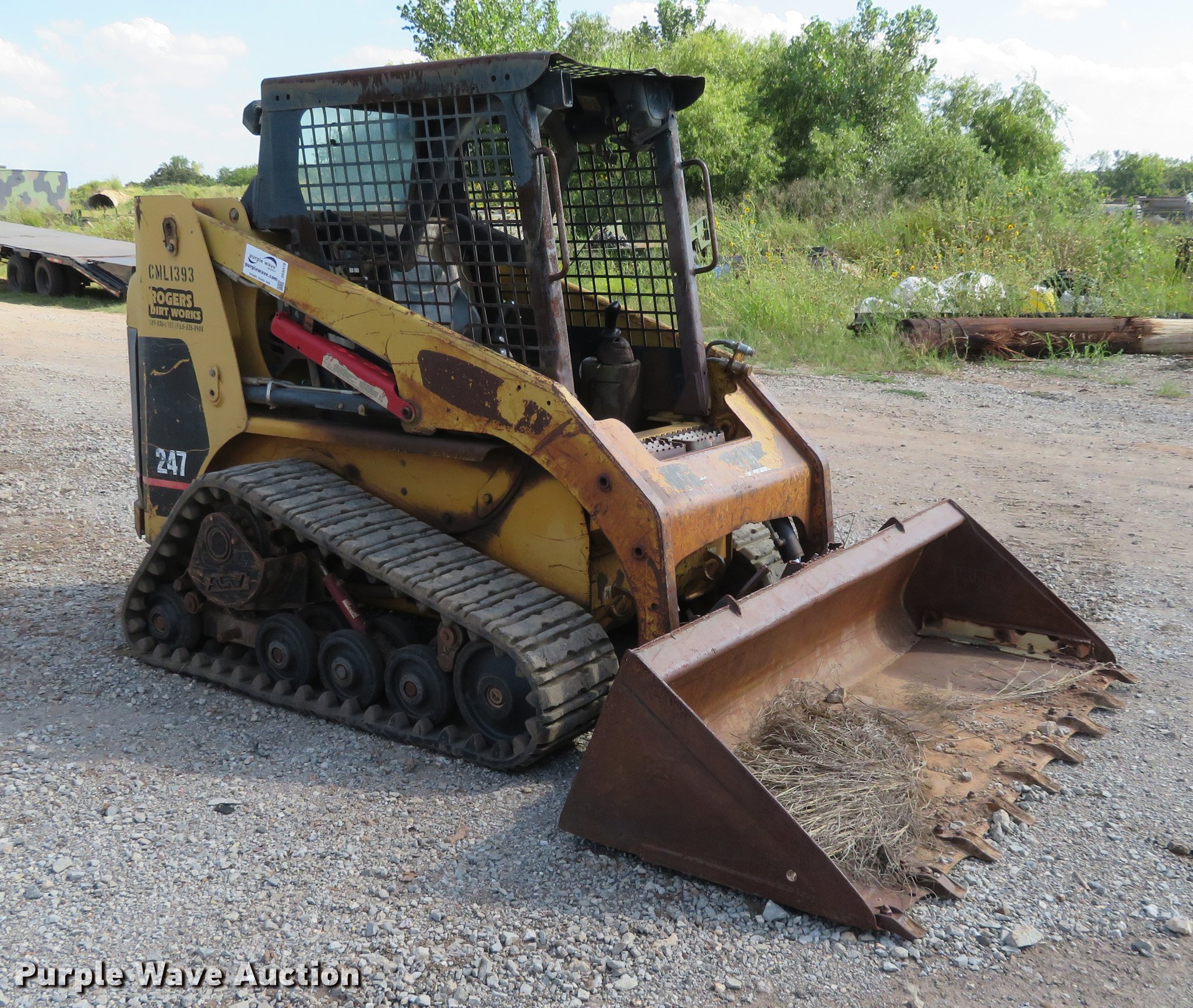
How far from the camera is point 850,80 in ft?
89.6

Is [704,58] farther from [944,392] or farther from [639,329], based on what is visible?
[639,329]

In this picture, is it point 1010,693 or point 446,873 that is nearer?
point 446,873

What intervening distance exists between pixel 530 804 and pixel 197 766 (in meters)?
1.12

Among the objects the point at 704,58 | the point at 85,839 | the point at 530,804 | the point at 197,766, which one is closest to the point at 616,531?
the point at 530,804

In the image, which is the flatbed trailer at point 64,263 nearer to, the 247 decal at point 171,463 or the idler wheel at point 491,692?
the 247 decal at point 171,463

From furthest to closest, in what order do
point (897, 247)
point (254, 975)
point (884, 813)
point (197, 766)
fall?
point (897, 247) → point (197, 766) → point (884, 813) → point (254, 975)

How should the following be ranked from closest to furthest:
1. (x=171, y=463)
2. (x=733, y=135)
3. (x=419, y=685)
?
1. (x=419, y=685)
2. (x=171, y=463)
3. (x=733, y=135)

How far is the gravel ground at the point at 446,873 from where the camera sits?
253 cm

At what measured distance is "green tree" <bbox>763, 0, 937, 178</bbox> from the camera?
26750 millimetres

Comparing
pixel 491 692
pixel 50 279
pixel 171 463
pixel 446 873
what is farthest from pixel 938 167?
→ pixel 446 873

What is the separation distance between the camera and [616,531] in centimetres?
354

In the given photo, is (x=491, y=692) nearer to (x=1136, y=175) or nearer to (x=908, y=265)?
(x=908, y=265)

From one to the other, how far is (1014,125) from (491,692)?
1062 inches

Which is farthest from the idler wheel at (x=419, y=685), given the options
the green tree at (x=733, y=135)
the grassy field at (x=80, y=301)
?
the green tree at (x=733, y=135)
